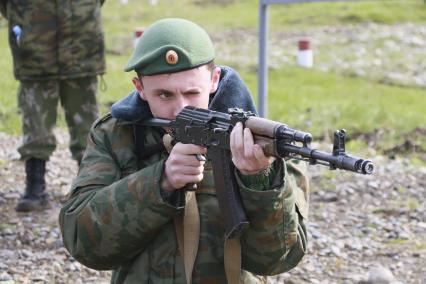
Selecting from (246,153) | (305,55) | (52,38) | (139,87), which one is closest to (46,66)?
(52,38)

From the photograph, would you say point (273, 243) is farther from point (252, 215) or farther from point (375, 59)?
point (375, 59)

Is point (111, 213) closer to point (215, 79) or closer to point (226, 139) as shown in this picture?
point (226, 139)

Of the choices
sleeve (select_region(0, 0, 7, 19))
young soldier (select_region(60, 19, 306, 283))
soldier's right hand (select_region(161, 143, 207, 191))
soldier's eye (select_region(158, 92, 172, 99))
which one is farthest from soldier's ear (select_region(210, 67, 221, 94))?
sleeve (select_region(0, 0, 7, 19))

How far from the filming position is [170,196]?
2.93 m

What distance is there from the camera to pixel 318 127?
957 cm

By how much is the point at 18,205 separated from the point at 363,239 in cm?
244

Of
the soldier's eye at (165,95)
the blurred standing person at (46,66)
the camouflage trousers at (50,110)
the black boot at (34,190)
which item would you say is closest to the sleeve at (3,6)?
the blurred standing person at (46,66)

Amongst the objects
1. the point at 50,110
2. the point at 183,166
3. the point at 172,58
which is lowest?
the point at 50,110

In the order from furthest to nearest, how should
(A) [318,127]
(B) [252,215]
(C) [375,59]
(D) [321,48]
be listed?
(D) [321,48], (C) [375,59], (A) [318,127], (B) [252,215]

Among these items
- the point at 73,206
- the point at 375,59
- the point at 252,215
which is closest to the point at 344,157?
the point at 252,215

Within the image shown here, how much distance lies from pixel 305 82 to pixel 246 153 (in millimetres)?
11082

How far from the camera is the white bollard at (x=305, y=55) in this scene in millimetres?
14484

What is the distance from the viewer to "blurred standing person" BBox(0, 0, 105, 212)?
6.37 metres

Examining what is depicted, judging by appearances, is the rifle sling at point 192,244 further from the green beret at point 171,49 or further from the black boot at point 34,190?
the black boot at point 34,190
